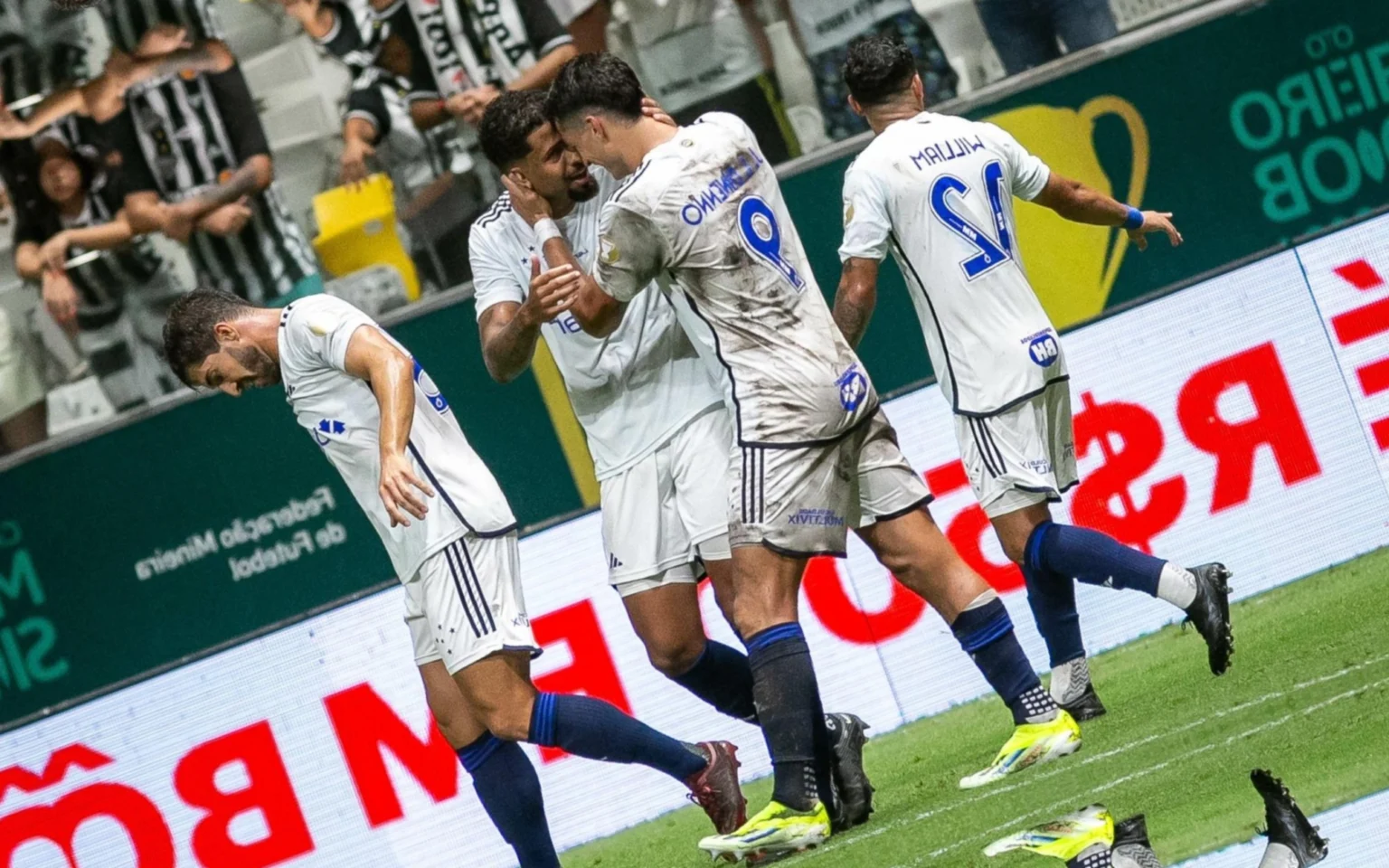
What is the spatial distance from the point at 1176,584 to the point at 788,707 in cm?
121

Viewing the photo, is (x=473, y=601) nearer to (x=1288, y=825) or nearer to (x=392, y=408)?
(x=392, y=408)

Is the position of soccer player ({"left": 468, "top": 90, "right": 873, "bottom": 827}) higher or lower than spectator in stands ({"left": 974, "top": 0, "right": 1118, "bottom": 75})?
lower

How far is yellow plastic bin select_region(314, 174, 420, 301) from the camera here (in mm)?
7262

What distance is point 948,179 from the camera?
4887 millimetres

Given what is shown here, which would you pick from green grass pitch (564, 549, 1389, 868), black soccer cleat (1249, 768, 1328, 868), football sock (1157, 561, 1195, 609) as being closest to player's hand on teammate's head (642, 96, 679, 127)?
football sock (1157, 561, 1195, 609)

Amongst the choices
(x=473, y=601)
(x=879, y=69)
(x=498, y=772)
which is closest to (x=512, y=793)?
(x=498, y=772)

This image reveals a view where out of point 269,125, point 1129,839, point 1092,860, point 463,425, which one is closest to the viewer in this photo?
point 1092,860

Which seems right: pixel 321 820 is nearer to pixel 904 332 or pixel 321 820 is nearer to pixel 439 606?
pixel 439 606

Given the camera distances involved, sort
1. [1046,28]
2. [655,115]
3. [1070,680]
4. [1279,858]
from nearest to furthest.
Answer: [1279,858], [655,115], [1070,680], [1046,28]

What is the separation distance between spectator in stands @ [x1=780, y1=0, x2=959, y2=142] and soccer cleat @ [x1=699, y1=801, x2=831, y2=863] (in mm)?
3576

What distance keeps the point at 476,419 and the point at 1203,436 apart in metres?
2.82

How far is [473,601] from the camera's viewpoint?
443 centimetres

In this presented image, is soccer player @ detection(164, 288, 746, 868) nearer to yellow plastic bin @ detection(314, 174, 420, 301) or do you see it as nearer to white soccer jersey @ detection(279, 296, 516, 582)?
white soccer jersey @ detection(279, 296, 516, 582)

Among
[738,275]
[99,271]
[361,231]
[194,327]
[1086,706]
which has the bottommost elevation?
[1086,706]
